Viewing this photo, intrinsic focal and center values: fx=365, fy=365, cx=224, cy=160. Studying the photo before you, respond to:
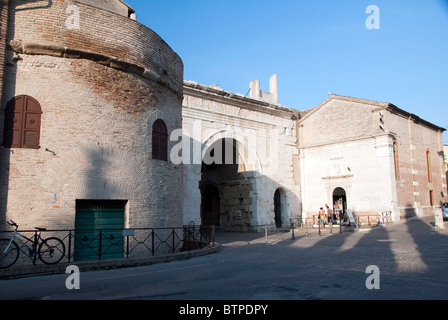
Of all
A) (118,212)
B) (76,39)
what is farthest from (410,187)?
(76,39)

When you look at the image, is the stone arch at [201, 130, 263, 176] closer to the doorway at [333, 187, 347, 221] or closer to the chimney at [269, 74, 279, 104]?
the chimney at [269, 74, 279, 104]

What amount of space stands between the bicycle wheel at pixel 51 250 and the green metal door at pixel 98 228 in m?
0.43

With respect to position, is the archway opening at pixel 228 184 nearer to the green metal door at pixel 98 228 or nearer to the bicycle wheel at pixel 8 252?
the green metal door at pixel 98 228

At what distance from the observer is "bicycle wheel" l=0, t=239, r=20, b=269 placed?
26.9 ft

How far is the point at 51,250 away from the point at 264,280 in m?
5.04

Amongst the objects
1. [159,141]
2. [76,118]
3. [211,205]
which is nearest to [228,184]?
[211,205]

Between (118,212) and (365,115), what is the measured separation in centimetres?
1845

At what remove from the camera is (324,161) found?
995 inches

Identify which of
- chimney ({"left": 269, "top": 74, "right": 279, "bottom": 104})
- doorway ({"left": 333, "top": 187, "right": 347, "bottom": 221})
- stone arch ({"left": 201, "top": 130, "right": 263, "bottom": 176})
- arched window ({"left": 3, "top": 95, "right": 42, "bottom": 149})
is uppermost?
chimney ({"left": 269, "top": 74, "right": 279, "bottom": 104})

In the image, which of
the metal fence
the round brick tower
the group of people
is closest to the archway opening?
the group of people

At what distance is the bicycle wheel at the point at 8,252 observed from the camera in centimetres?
820

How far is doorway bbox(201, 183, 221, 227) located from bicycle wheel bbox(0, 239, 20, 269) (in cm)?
1809

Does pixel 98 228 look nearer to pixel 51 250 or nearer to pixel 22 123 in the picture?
pixel 51 250

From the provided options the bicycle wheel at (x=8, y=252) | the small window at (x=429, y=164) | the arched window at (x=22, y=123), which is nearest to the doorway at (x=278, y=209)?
the small window at (x=429, y=164)
